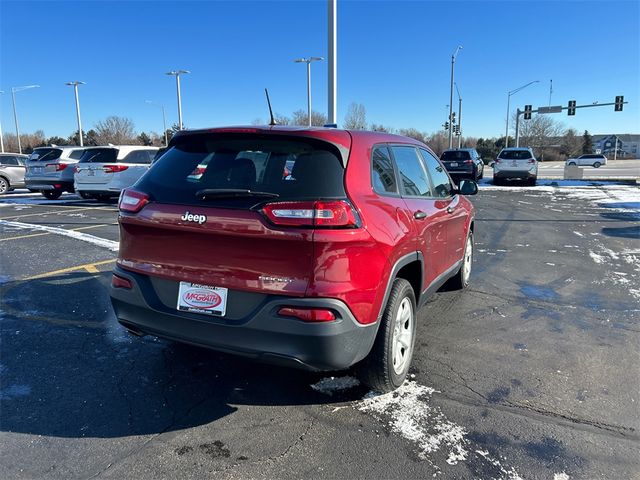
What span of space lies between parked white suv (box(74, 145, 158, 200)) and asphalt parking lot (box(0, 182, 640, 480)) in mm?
8641

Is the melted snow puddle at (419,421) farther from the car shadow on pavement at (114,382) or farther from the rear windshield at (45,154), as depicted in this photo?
the rear windshield at (45,154)

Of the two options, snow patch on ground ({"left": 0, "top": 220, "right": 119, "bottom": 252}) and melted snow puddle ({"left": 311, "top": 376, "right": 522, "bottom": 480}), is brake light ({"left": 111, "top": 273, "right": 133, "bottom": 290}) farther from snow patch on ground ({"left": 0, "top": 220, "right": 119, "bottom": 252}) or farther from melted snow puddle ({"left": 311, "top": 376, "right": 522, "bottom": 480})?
snow patch on ground ({"left": 0, "top": 220, "right": 119, "bottom": 252})

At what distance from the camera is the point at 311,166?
2717 mm

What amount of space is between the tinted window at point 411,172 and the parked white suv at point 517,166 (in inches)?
785

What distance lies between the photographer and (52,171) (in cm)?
1547

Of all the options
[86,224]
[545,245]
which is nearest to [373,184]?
[545,245]

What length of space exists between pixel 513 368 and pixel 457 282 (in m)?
2.02

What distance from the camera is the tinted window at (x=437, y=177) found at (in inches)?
171

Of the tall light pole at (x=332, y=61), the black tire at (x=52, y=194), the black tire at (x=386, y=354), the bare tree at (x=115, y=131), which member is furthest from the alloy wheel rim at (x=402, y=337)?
the bare tree at (x=115, y=131)

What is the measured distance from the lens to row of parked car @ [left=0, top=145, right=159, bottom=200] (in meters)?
13.6

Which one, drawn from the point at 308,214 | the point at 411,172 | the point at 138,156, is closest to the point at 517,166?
the point at 138,156

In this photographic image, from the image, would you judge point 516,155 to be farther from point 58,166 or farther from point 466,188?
point 58,166

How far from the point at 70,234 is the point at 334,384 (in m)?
7.68

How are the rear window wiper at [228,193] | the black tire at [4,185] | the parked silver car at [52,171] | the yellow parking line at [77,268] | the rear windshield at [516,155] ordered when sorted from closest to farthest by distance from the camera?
the rear window wiper at [228,193] → the yellow parking line at [77,268] → the parked silver car at [52,171] → the black tire at [4,185] → the rear windshield at [516,155]
